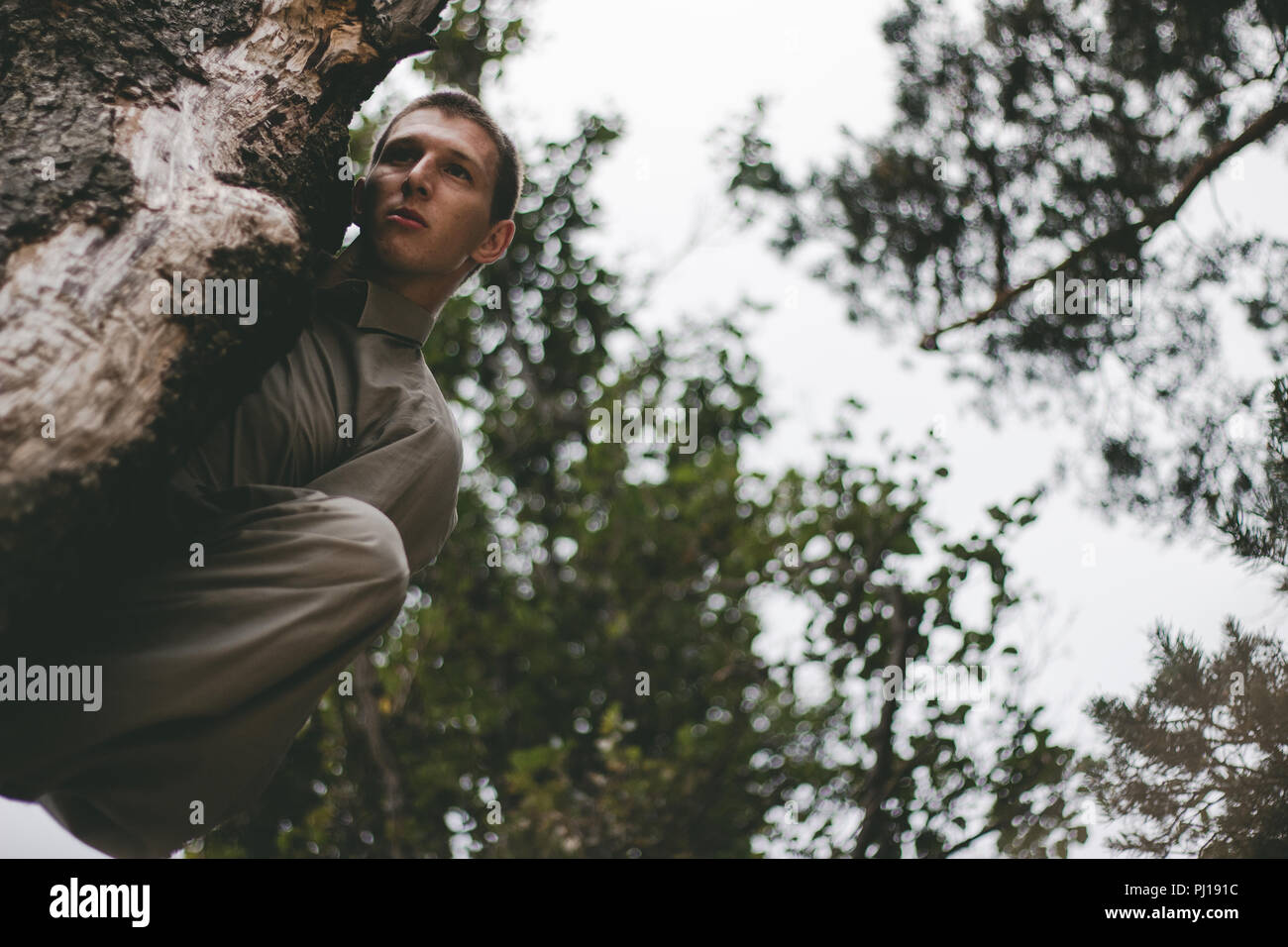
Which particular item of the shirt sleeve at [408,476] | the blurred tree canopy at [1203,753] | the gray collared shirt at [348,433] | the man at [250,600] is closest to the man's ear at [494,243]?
the gray collared shirt at [348,433]

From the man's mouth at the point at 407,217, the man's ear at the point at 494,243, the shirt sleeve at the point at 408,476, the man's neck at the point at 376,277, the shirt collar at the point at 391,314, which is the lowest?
the shirt sleeve at the point at 408,476

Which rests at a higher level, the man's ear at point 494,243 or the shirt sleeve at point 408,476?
the man's ear at point 494,243

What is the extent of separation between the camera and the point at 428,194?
215cm

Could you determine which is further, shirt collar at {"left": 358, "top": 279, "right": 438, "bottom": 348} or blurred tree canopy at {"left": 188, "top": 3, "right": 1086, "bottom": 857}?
blurred tree canopy at {"left": 188, "top": 3, "right": 1086, "bottom": 857}

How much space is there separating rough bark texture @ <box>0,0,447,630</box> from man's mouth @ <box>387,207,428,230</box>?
0.50ft

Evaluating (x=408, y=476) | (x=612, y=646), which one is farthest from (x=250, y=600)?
(x=612, y=646)

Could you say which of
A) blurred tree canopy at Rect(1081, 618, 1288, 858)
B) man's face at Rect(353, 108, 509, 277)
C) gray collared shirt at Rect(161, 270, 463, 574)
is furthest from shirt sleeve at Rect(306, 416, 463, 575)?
blurred tree canopy at Rect(1081, 618, 1288, 858)

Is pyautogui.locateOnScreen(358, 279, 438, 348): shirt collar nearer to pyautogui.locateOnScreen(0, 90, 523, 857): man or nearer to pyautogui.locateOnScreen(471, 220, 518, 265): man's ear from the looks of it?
pyautogui.locateOnScreen(0, 90, 523, 857): man

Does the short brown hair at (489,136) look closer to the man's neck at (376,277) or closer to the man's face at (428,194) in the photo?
the man's face at (428,194)

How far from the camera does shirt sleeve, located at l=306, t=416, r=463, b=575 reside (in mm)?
1849

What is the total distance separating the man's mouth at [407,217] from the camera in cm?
213

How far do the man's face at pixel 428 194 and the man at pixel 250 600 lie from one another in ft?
0.50

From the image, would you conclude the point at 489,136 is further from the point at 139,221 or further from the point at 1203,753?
the point at 1203,753
